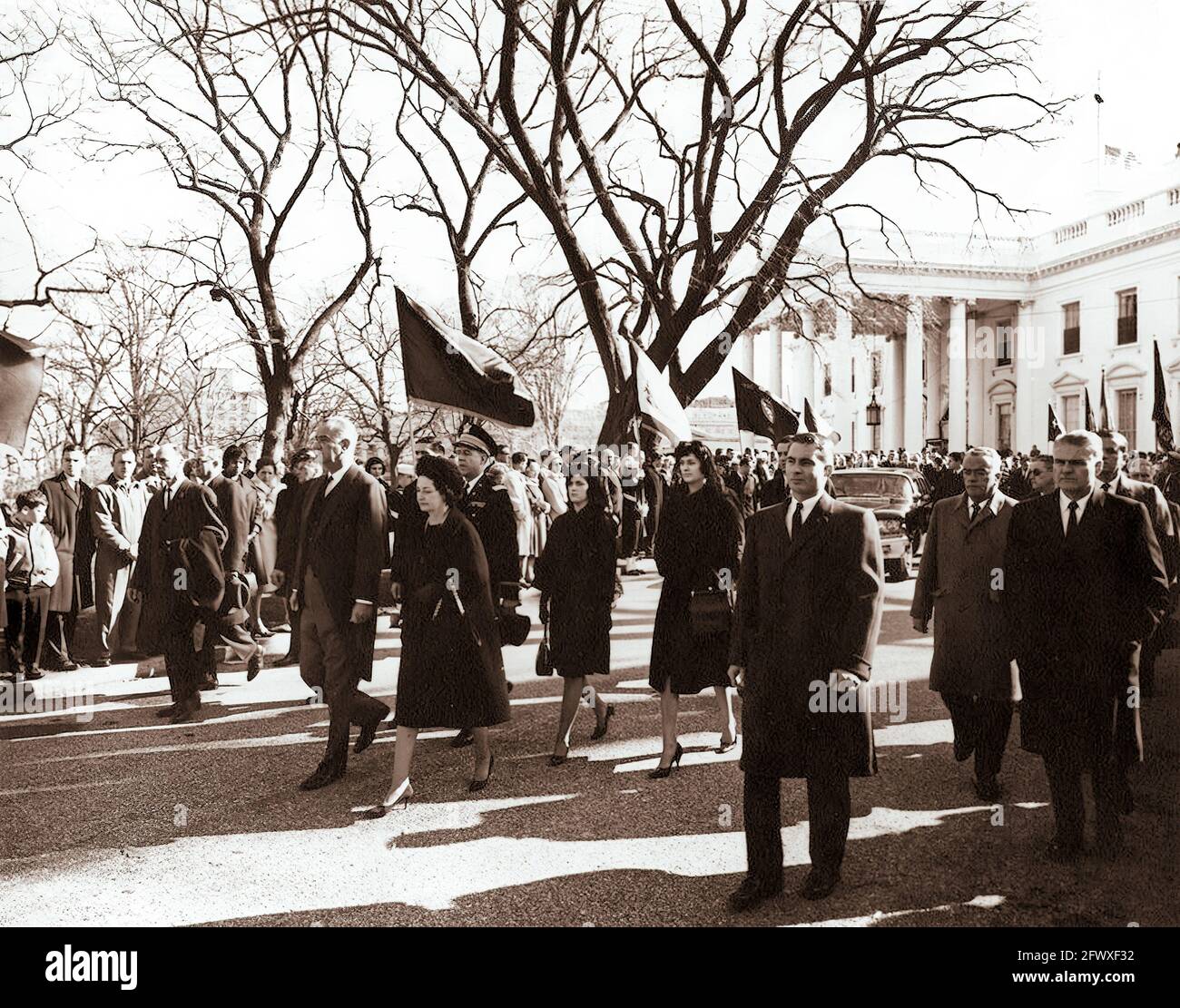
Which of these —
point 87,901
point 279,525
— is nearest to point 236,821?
point 87,901

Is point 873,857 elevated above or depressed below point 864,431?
below

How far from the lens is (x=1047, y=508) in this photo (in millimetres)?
4918

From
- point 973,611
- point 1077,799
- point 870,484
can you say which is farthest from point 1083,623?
point 870,484

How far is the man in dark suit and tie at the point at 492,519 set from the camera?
7676 millimetres

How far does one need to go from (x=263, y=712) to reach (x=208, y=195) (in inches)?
517

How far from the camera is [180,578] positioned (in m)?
7.74

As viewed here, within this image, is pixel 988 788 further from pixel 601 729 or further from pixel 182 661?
pixel 182 661

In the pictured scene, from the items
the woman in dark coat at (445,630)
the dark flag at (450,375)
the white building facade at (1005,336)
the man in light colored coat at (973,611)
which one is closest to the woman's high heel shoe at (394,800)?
the woman in dark coat at (445,630)

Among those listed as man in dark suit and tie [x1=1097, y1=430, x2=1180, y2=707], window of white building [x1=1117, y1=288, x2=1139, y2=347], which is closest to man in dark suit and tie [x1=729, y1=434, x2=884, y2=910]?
man in dark suit and tie [x1=1097, y1=430, x2=1180, y2=707]

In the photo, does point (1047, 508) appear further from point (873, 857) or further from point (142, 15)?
point (142, 15)

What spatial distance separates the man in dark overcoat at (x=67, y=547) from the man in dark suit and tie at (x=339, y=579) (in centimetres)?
445

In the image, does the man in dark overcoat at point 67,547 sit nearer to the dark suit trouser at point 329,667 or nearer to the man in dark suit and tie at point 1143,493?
the dark suit trouser at point 329,667
